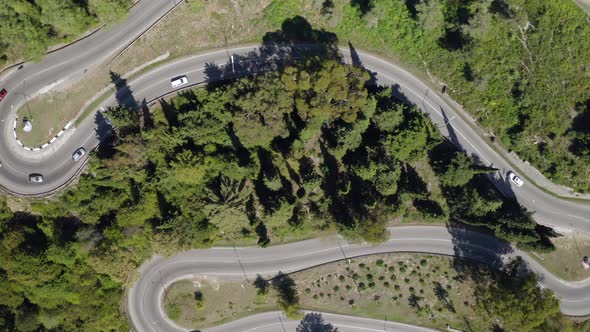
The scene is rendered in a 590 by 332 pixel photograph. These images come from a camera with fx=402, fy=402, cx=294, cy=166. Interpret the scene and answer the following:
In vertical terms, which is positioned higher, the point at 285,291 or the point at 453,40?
the point at 453,40

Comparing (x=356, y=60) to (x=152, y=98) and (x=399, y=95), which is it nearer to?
(x=399, y=95)

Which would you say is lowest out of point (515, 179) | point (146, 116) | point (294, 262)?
point (515, 179)

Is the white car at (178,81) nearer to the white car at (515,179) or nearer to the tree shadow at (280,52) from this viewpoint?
the tree shadow at (280,52)

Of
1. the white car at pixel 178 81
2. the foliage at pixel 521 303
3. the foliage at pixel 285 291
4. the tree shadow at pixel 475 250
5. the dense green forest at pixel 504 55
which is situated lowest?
the foliage at pixel 521 303

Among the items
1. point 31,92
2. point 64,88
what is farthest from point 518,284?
point 31,92

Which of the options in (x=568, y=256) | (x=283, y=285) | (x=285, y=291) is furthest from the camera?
(x=283, y=285)

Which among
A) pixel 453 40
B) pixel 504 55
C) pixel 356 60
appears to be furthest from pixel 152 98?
pixel 504 55

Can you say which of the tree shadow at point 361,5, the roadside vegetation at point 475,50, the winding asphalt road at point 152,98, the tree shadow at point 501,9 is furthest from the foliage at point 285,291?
the tree shadow at point 501,9
